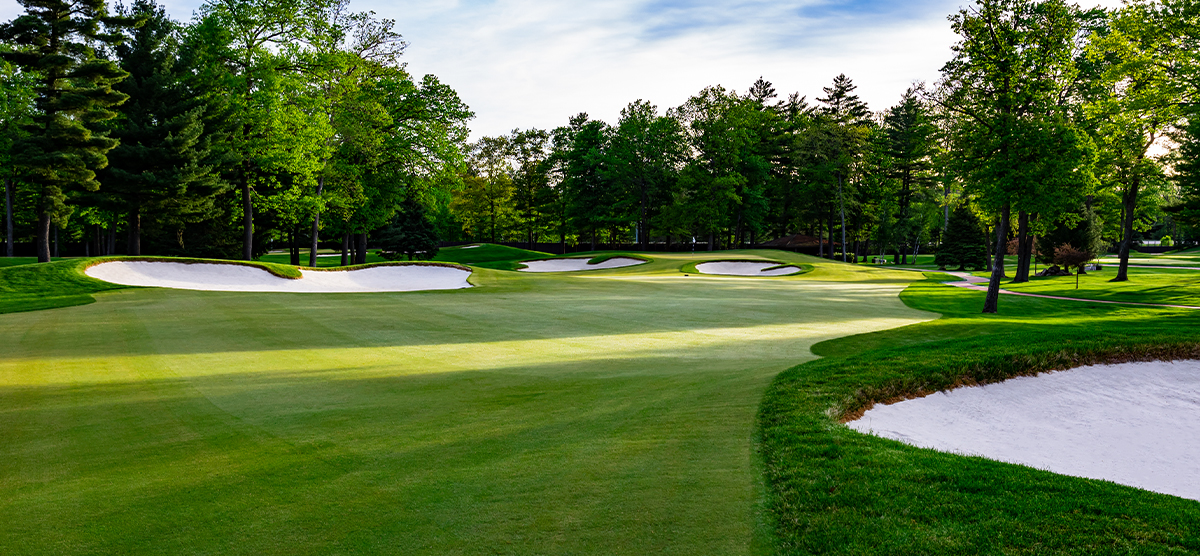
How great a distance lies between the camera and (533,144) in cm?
7131

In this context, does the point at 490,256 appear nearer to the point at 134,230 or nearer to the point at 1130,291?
the point at 134,230

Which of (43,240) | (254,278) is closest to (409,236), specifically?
(43,240)

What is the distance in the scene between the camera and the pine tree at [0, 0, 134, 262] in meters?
26.4

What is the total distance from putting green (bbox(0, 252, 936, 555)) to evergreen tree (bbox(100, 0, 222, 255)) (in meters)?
23.2

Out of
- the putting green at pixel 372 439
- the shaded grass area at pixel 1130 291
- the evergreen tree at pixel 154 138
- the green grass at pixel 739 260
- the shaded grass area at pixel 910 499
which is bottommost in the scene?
the putting green at pixel 372 439

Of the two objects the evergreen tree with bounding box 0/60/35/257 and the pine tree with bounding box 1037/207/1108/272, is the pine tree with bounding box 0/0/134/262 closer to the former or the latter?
the evergreen tree with bounding box 0/60/35/257

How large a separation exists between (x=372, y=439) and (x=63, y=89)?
32.2m

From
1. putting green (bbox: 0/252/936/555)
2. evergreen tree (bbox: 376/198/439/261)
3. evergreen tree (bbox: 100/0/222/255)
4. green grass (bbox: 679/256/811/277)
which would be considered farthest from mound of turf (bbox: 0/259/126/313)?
evergreen tree (bbox: 376/198/439/261)

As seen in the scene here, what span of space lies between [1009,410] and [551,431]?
272 inches

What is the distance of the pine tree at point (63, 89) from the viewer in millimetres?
26359

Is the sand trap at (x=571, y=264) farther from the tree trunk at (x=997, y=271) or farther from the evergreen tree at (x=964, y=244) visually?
the tree trunk at (x=997, y=271)

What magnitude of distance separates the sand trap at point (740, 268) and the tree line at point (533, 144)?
450 inches

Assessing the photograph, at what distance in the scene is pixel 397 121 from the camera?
122 feet

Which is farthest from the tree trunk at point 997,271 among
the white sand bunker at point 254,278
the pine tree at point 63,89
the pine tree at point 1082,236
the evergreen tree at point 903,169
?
the evergreen tree at point 903,169
